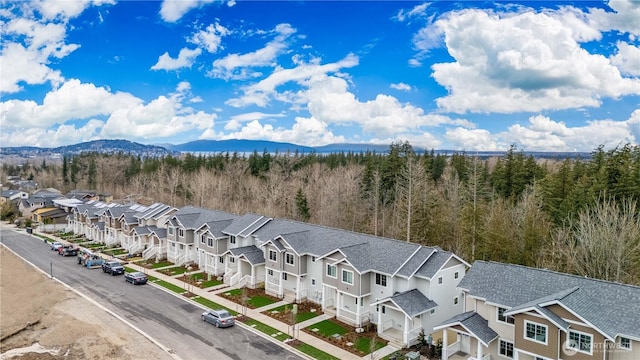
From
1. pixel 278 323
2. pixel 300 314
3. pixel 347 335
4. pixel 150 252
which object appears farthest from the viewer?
pixel 150 252

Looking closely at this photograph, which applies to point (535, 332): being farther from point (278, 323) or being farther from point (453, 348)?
point (278, 323)

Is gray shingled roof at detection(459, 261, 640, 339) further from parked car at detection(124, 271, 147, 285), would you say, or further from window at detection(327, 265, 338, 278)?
parked car at detection(124, 271, 147, 285)

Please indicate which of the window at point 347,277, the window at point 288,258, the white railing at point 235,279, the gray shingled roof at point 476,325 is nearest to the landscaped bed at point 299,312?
the window at point 288,258

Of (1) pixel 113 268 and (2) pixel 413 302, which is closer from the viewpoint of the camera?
(2) pixel 413 302

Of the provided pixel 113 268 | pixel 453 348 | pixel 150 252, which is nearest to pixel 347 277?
pixel 453 348

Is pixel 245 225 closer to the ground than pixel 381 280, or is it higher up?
higher up

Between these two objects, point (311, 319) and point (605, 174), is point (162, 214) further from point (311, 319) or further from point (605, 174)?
point (605, 174)

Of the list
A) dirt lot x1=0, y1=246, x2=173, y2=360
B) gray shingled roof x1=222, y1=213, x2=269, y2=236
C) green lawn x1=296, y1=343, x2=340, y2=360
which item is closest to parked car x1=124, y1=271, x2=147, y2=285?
dirt lot x1=0, y1=246, x2=173, y2=360
